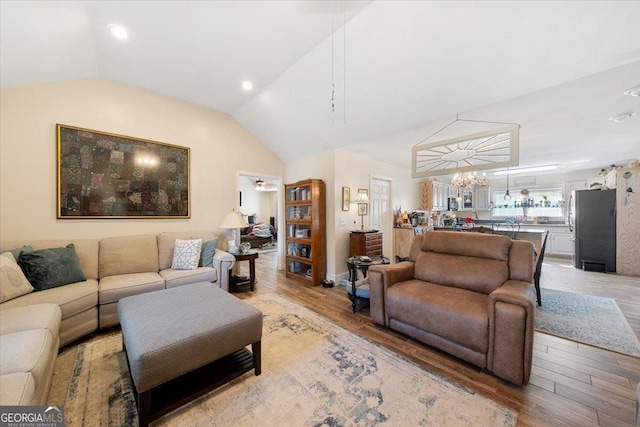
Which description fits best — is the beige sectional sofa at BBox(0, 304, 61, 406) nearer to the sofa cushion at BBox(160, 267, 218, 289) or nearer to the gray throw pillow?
the gray throw pillow

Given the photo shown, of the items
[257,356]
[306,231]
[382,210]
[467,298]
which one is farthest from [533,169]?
[257,356]

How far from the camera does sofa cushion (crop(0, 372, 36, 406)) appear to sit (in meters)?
1.02

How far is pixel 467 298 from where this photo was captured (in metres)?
2.11

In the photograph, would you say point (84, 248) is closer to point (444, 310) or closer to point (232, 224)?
point (232, 224)

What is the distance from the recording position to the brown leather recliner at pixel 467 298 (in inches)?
65.9

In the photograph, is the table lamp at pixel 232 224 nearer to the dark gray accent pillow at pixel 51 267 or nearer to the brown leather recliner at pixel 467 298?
the dark gray accent pillow at pixel 51 267

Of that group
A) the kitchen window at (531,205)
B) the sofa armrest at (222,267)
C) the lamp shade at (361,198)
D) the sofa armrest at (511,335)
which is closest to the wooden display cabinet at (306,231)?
the lamp shade at (361,198)

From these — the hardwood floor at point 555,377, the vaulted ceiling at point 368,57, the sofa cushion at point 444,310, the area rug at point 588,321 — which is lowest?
the hardwood floor at point 555,377

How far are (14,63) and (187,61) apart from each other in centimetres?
156

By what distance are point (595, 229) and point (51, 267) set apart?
894cm

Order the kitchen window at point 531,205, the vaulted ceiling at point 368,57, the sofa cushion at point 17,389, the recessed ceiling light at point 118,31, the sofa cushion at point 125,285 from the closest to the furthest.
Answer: the sofa cushion at point 17,389
the vaulted ceiling at point 368,57
the recessed ceiling light at point 118,31
the sofa cushion at point 125,285
the kitchen window at point 531,205

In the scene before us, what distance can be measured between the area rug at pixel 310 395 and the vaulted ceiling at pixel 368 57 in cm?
296

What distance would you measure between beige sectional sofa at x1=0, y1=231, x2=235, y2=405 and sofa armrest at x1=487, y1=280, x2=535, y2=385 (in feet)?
9.22

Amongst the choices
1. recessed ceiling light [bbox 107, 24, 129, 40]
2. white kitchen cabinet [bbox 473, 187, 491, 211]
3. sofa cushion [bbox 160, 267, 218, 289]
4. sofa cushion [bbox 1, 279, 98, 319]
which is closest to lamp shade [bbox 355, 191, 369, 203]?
sofa cushion [bbox 160, 267, 218, 289]
